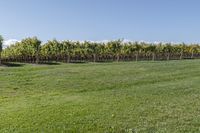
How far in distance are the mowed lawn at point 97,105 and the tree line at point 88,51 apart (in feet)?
81.9

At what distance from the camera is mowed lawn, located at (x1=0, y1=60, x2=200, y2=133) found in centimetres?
1240

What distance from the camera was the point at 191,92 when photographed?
19031mm

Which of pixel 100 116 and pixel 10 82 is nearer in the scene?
pixel 100 116

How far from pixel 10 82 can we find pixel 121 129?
13416mm

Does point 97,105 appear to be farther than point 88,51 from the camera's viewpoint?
No

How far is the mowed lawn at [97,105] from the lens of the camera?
12.4 m

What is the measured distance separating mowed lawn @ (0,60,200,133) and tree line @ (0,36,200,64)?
25.0 metres

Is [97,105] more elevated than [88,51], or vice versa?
[88,51]

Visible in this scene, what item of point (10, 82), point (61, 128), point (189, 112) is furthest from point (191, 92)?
point (10, 82)

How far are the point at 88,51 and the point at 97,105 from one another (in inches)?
1899

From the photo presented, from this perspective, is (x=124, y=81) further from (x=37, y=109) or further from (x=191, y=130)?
(x=191, y=130)

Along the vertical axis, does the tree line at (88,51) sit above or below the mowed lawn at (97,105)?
above

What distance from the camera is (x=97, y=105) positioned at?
15.5m

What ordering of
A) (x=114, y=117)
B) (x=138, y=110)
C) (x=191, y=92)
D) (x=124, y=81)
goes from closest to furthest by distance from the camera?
(x=114, y=117)
(x=138, y=110)
(x=191, y=92)
(x=124, y=81)
